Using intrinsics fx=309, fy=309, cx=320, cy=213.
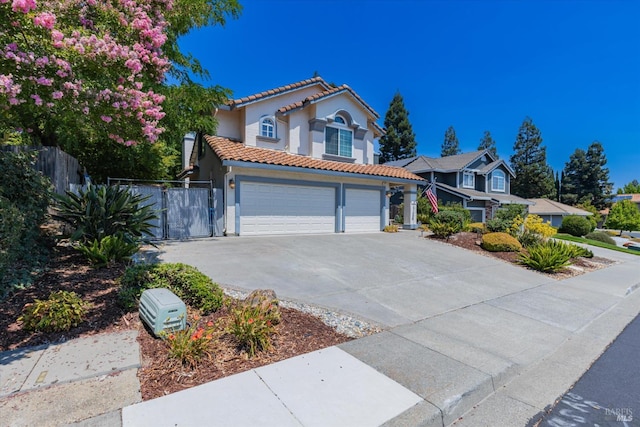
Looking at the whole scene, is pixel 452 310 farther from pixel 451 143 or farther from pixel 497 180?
pixel 451 143

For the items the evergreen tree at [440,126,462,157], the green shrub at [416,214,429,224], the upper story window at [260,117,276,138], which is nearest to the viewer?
the upper story window at [260,117,276,138]

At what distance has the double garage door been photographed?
480 inches

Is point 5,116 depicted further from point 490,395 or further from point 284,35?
point 284,35

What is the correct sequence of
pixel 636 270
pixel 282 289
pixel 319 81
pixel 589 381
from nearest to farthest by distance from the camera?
pixel 589 381
pixel 282 289
pixel 636 270
pixel 319 81

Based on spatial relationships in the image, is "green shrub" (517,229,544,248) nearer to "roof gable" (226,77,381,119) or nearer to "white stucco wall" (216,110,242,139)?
"roof gable" (226,77,381,119)

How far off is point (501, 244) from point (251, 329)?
35.2ft

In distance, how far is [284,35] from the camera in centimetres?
1453

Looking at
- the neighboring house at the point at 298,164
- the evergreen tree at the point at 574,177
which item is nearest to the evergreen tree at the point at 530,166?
the evergreen tree at the point at 574,177

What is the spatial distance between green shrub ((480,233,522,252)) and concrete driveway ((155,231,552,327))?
3.48 feet

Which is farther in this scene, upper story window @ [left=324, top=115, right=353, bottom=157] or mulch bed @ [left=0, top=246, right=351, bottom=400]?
upper story window @ [left=324, top=115, right=353, bottom=157]

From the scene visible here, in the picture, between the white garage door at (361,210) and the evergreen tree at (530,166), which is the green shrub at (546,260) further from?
the evergreen tree at (530,166)

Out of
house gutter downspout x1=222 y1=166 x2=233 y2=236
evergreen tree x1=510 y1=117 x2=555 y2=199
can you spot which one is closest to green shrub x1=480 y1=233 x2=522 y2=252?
house gutter downspout x1=222 y1=166 x2=233 y2=236

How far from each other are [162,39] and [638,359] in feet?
25.8

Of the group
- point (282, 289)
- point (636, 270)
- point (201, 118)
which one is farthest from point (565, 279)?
point (201, 118)
